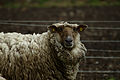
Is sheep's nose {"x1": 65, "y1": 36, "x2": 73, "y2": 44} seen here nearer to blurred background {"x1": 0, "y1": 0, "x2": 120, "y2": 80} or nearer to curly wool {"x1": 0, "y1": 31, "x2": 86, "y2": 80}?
curly wool {"x1": 0, "y1": 31, "x2": 86, "y2": 80}

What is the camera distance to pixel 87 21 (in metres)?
5.03

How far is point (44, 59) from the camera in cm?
392

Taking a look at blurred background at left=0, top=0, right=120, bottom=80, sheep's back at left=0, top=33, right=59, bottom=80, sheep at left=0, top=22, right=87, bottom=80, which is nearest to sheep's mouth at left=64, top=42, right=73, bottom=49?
sheep at left=0, top=22, right=87, bottom=80

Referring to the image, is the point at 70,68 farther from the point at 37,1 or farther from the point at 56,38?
the point at 37,1

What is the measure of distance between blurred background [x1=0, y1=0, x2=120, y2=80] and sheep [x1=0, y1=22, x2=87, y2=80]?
33.2 inches

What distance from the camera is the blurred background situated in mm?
5406

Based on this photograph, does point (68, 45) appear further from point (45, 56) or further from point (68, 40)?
point (45, 56)

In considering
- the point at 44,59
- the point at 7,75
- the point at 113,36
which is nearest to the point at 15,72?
the point at 7,75

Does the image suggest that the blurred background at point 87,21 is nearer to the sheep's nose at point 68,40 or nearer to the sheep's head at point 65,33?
the sheep's head at point 65,33

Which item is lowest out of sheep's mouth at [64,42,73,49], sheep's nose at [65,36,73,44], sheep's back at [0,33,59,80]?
sheep's back at [0,33,59,80]

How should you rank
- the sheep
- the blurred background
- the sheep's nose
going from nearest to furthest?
the sheep's nose, the sheep, the blurred background

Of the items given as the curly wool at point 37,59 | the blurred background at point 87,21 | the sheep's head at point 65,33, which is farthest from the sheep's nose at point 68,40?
the blurred background at point 87,21

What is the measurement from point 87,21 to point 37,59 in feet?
5.20

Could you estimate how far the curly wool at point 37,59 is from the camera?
151 inches
